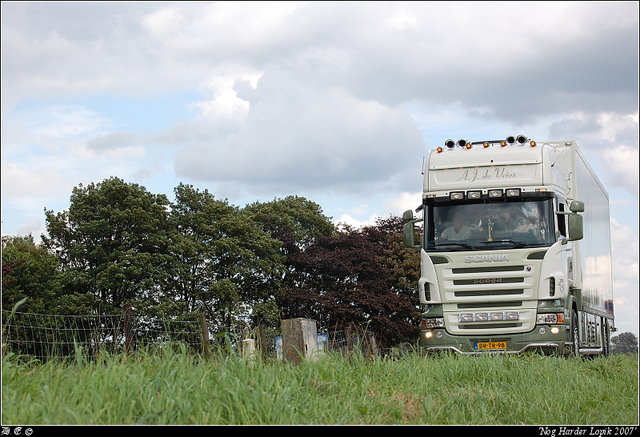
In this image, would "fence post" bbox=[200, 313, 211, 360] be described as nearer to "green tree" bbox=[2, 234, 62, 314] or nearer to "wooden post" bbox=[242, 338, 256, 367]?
"wooden post" bbox=[242, 338, 256, 367]

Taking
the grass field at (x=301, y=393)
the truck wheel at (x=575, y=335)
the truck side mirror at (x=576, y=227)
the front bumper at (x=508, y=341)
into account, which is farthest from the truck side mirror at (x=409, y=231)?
the grass field at (x=301, y=393)

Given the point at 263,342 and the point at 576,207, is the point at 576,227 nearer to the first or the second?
the point at 576,207

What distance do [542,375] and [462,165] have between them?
5.19m

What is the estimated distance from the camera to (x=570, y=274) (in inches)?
516

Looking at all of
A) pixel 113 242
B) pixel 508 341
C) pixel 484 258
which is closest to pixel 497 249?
pixel 484 258

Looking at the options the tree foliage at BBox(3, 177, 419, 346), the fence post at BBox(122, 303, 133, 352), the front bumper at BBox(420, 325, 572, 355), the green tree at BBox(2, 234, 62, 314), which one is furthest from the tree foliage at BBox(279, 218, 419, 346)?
the fence post at BBox(122, 303, 133, 352)

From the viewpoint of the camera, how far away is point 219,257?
44281mm

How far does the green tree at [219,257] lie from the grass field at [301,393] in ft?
107

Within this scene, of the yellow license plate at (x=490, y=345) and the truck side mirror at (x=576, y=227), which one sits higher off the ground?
the truck side mirror at (x=576, y=227)

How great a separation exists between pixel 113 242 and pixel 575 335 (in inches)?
1266

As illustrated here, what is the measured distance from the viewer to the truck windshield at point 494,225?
12.2 meters

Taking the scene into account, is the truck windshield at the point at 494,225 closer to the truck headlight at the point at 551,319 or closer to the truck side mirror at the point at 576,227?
the truck side mirror at the point at 576,227

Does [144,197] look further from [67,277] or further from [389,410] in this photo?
[389,410]

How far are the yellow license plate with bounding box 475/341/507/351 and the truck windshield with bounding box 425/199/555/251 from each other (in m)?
1.86
